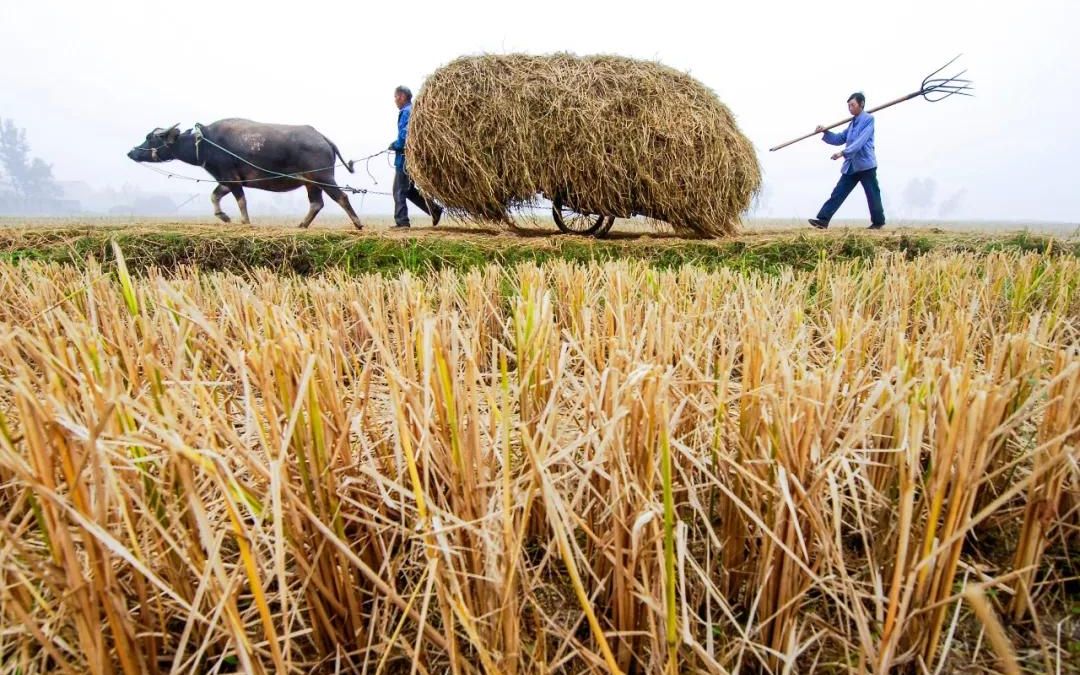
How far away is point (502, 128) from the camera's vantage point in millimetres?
5113

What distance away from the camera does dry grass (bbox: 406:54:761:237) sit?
498 cm

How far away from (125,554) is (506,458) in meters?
0.34

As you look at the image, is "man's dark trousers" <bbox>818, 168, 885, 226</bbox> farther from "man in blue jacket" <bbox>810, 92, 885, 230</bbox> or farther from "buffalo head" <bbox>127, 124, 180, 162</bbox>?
"buffalo head" <bbox>127, 124, 180, 162</bbox>

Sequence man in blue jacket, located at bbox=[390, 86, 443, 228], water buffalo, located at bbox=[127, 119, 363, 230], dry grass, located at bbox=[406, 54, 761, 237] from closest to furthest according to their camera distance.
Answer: dry grass, located at bbox=[406, 54, 761, 237] → man in blue jacket, located at bbox=[390, 86, 443, 228] → water buffalo, located at bbox=[127, 119, 363, 230]

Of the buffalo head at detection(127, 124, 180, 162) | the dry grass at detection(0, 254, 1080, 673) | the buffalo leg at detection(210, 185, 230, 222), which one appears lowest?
the dry grass at detection(0, 254, 1080, 673)

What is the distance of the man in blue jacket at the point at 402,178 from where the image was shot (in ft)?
20.1

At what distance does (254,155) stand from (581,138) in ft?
13.8

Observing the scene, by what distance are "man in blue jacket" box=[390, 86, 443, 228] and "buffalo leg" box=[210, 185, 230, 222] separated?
85.7 inches

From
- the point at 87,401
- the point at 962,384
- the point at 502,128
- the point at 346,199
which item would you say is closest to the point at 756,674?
the point at 962,384

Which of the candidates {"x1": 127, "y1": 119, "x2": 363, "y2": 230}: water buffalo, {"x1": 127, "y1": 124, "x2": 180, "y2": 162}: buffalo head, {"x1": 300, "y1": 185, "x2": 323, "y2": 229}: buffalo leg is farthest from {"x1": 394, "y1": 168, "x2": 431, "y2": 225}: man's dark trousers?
{"x1": 127, "y1": 124, "x2": 180, "y2": 162}: buffalo head

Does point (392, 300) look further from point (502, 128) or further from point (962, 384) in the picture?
point (502, 128)

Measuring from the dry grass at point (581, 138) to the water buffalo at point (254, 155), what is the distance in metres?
1.87

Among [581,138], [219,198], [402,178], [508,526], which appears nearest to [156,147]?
[219,198]

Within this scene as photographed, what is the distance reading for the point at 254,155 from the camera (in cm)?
646
